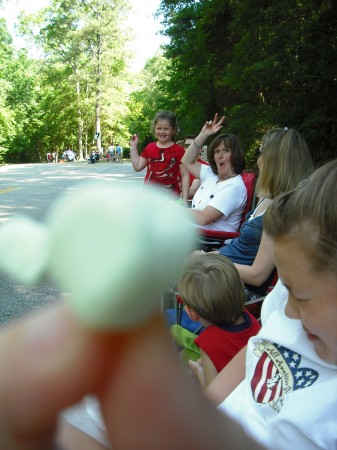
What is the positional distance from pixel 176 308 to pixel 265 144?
0.97m

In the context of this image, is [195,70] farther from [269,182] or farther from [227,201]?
[269,182]

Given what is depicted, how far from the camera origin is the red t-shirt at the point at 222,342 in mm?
1907

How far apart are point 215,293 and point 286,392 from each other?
29.4 inches

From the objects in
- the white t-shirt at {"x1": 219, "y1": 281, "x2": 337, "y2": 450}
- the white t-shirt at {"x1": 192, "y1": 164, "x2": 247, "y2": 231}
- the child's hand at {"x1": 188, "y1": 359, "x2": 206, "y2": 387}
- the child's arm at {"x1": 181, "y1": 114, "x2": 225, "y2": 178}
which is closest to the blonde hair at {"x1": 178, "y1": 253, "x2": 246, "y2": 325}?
the child's hand at {"x1": 188, "y1": 359, "x2": 206, "y2": 387}

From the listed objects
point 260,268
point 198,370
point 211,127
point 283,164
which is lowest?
point 198,370

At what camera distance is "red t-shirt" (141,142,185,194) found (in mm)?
5047

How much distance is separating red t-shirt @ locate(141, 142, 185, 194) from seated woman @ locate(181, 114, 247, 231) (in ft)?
4.13

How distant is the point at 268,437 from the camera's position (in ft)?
3.97

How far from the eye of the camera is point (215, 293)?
1957 millimetres

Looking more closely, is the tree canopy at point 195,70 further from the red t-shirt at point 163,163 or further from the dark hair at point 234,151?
the dark hair at point 234,151

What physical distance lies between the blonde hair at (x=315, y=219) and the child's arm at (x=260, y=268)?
3.82ft

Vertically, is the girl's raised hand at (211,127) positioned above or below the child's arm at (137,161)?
above

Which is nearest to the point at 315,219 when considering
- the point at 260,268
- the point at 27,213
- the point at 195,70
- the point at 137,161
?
the point at 260,268

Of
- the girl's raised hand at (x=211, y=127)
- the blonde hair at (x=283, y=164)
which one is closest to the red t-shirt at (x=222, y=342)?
the blonde hair at (x=283, y=164)
